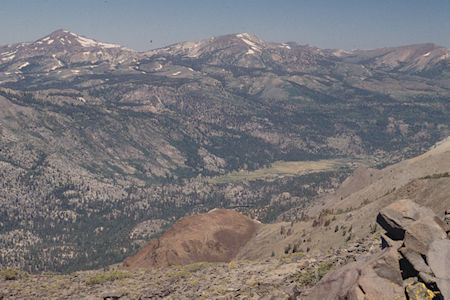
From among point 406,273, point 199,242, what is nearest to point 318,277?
point 406,273

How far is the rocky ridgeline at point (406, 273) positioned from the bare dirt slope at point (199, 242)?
329ft

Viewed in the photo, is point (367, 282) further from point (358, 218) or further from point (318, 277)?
point (358, 218)

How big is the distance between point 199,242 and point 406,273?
118366mm

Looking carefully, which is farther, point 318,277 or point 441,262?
point 318,277

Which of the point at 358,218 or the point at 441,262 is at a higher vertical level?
the point at 441,262

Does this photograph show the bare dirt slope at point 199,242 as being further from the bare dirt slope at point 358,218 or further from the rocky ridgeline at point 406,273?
the rocky ridgeline at point 406,273

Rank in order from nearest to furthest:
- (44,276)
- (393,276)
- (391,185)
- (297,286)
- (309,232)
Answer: (393,276), (297,286), (44,276), (309,232), (391,185)

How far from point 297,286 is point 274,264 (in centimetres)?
2212

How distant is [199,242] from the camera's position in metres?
148

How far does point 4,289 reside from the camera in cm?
7019

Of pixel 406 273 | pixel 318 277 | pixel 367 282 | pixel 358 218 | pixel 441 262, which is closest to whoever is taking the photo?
pixel 367 282

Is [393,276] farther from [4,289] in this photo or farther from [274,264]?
[4,289]

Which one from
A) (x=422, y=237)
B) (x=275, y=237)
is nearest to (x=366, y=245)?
(x=422, y=237)

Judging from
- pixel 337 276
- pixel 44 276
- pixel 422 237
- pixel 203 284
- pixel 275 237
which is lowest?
pixel 275 237
